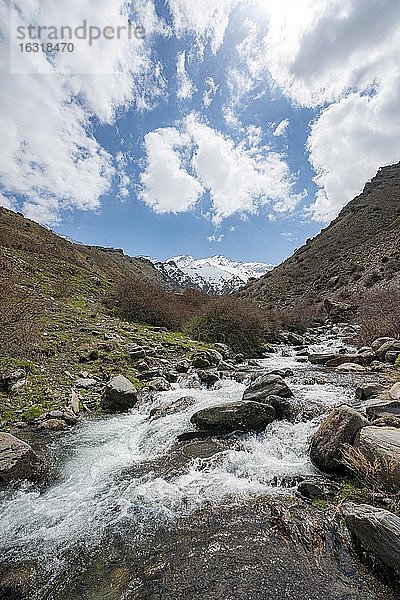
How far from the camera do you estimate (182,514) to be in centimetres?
554

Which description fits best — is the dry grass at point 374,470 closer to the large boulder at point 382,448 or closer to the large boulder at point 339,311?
the large boulder at point 382,448

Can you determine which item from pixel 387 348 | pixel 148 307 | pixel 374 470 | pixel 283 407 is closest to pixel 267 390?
pixel 283 407

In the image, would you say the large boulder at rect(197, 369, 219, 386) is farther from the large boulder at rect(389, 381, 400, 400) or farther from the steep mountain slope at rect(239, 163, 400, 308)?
the steep mountain slope at rect(239, 163, 400, 308)

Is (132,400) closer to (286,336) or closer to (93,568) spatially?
(93,568)

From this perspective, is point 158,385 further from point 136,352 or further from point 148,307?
point 148,307

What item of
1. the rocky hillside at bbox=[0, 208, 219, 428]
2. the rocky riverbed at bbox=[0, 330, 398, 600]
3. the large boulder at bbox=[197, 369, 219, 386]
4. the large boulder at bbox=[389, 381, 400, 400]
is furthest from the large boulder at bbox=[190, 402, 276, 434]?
the large boulder at bbox=[197, 369, 219, 386]

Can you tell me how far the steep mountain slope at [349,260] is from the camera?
39281 mm

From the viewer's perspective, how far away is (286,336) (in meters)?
26.5

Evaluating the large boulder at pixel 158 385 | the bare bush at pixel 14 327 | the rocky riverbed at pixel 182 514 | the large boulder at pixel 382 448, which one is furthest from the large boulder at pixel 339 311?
the bare bush at pixel 14 327

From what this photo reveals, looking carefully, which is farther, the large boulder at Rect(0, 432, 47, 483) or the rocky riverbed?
the large boulder at Rect(0, 432, 47, 483)

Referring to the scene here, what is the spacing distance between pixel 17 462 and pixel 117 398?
4.46 m

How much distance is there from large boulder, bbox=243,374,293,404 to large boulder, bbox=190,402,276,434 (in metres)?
0.96

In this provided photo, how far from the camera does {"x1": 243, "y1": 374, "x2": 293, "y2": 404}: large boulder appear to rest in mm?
10091

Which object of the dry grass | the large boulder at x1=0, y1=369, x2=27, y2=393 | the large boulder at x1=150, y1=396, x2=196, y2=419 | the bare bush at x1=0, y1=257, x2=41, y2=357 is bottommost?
the dry grass
